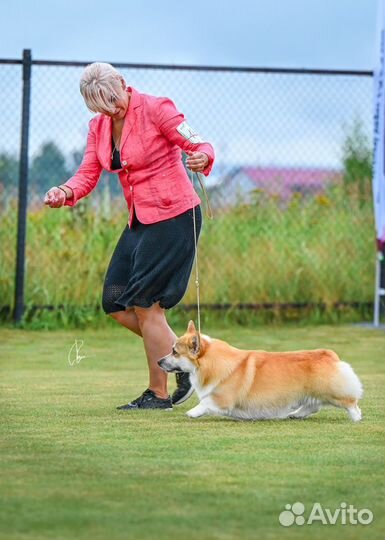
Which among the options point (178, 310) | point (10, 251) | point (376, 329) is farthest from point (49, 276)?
point (376, 329)

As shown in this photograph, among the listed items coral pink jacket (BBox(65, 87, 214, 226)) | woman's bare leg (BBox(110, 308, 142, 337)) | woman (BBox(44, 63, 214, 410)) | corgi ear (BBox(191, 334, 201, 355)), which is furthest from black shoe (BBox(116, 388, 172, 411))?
coral pink jacket (BBox(65, 87, 214, 226))

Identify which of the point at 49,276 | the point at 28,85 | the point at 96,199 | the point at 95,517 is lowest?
the point at 95,517

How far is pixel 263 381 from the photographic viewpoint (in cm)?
575

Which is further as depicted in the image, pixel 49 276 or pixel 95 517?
pixel 49 276

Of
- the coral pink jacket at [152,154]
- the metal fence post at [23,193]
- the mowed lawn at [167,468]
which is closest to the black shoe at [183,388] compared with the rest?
the mowed lawn at [167,468]

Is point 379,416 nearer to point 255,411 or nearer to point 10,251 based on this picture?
point 255,411

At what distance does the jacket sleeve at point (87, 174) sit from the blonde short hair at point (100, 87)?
1.20 feet

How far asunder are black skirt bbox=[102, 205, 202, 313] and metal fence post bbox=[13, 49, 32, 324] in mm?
4562

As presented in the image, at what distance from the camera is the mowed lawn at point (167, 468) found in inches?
144

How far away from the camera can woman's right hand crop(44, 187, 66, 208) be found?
6113mm

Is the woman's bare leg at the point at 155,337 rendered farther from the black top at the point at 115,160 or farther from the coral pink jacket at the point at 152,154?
the black top at the point at 115,160

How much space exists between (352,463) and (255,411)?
114 centimetres

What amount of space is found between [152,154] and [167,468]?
1981 mm

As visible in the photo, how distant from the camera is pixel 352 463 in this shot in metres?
4.71
